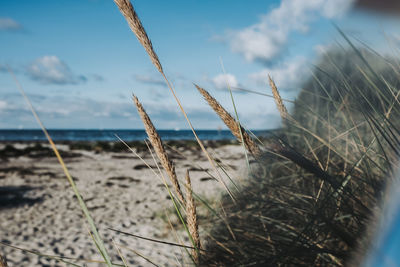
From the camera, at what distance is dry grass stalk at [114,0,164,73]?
0.99 m

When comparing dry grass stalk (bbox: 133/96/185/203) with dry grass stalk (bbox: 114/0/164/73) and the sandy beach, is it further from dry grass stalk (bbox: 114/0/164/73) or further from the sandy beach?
the sandy beach

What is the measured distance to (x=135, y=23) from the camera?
998 millimetres

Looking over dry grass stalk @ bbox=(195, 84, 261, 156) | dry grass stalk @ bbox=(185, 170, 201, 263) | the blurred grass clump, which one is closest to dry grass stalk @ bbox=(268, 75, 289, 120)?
the blurred grass clump

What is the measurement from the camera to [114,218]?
6.25 m

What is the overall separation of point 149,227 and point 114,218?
1.06 meters

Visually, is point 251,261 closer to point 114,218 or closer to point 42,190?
point 114,218

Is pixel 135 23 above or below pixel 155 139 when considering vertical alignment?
above

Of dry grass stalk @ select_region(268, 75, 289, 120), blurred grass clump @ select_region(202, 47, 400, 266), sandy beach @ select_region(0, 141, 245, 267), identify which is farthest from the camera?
sandy beach @ select_region(0, 141, 245, 267)

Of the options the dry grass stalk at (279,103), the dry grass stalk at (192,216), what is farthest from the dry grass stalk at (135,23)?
the dry grass stalk at (279,103)

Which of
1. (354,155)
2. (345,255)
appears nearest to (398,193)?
(345,255)

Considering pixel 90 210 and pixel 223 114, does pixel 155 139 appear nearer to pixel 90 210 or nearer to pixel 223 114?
pixel 223 114

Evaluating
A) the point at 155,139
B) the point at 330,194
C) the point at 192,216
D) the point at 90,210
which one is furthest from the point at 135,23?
the point at 90,210

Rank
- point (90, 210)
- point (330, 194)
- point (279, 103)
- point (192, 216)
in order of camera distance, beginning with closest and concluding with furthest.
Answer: point (330, 194) < point (192, 216) < point (279, 103) < point (90, 210)

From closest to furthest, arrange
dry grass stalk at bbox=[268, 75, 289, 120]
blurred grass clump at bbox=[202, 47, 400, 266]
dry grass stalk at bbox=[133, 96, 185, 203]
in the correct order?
blurred grass clump at bbox=[202, 47, 400, 266] → dry grass stalk at bbox=[133, 96, 185, 203] → dry grass stalk at bbox=[268, 75, 289, 120]
